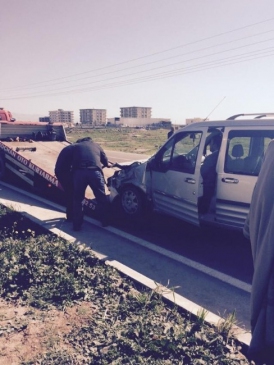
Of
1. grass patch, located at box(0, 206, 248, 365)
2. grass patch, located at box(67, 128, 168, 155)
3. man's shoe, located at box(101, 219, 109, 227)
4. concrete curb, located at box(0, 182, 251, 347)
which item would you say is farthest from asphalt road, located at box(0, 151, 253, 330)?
grass patch, located at box(67, 128, 168, 155)

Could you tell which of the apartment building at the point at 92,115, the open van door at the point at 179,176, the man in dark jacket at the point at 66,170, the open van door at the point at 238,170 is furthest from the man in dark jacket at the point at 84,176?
the apartment building at the point at 92,115

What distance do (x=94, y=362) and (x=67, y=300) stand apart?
101cm

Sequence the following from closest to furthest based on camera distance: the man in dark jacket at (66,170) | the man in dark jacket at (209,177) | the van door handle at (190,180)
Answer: the man in dark jacket at (209,177) < the van door handle at (190,180) < the man in dark jacket at (66,170)

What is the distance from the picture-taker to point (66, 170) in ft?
20.7

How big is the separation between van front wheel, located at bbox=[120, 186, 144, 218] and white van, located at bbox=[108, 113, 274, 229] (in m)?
0.02

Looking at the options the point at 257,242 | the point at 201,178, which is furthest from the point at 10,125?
the point at 257,242

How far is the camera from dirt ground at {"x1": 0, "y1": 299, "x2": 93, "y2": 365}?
2.90m

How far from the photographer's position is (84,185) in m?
6.17

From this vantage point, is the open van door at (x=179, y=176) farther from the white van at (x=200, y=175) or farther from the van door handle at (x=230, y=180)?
the van door handle at (x=230, y=180)

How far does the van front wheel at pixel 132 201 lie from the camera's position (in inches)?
261

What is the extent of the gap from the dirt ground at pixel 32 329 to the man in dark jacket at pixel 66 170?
297 cm

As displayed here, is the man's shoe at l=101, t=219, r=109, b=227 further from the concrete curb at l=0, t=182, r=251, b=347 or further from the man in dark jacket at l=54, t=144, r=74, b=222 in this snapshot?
the concrete curb at l=0, t=182, r=251, b=347

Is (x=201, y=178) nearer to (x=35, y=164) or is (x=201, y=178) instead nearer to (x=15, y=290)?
(x=15, y=290)

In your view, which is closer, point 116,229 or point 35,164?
point 116,229
